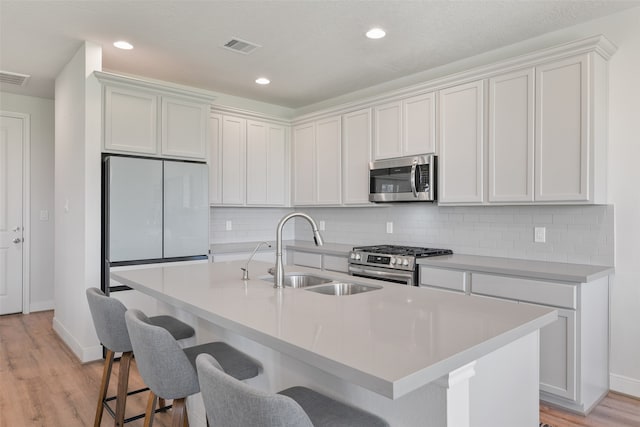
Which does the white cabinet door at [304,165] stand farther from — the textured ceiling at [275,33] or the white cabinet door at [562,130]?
the white cabinet door at [562,130]

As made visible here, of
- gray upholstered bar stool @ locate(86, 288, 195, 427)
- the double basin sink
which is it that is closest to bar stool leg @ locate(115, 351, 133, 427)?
gray upholstered bar stool @ locate(86, 288, 195, 427)

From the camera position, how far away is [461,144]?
3531 mm

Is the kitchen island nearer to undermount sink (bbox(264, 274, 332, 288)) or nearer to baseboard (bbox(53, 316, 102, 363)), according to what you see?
undermount sink (bbox(264, 274, 332, 288))

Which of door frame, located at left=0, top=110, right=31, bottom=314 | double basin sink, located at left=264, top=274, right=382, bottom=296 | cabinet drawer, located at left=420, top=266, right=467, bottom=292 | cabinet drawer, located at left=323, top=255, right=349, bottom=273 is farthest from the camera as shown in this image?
door frame, located at left=0, top=110, right=31, bottom=314

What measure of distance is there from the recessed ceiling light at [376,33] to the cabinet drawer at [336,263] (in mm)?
2086

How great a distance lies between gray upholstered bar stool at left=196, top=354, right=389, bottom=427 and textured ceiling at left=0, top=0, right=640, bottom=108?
2.47 meters

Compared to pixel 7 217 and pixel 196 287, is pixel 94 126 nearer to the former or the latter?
pixel 196 287

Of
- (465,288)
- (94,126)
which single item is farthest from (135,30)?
(465,288)

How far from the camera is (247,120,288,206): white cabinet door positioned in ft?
16.3

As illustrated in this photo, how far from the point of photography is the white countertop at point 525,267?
2.68 metres

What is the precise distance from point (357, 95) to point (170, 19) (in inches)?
96.0

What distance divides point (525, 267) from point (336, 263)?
74.8 inches

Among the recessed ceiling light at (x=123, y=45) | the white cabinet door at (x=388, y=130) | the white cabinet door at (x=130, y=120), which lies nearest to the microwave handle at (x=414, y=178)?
the white cabinet door at (x=388, y=130)

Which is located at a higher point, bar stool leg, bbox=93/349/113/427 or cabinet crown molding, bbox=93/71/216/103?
cabinet crown molding, bbox=93/71/216/103
